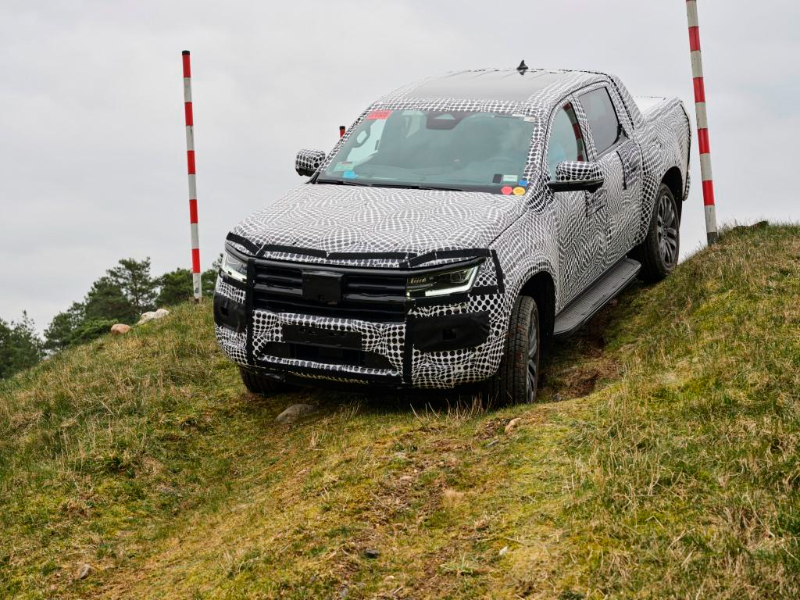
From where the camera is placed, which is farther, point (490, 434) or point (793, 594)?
point (490, 434)

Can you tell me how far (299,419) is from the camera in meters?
7.88

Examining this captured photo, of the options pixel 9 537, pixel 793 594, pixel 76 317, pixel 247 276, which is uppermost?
pixel 247 276

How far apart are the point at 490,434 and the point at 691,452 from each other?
1233 millimetres

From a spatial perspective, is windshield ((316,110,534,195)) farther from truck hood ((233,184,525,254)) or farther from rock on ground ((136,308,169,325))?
rock on ground ((136,308,169,325))

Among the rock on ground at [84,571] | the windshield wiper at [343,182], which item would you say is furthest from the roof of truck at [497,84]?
the rock on ground at [84,571]

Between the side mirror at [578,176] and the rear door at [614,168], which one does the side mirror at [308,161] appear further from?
the rear door at [614,168]

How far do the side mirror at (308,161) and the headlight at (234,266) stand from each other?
1381 millimetres

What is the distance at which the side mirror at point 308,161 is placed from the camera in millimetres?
8719

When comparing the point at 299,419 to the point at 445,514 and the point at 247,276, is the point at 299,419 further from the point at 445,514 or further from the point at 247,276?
the point at 445,514

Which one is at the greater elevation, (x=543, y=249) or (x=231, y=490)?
(x=543, y=249)

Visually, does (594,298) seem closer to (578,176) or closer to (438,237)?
(578,176)

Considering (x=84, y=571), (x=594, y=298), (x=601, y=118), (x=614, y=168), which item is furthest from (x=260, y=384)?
(x=601, y=118)

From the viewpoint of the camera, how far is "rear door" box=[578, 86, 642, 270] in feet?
29.7

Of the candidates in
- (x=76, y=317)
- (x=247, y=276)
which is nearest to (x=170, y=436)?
(x=247, y=276)
